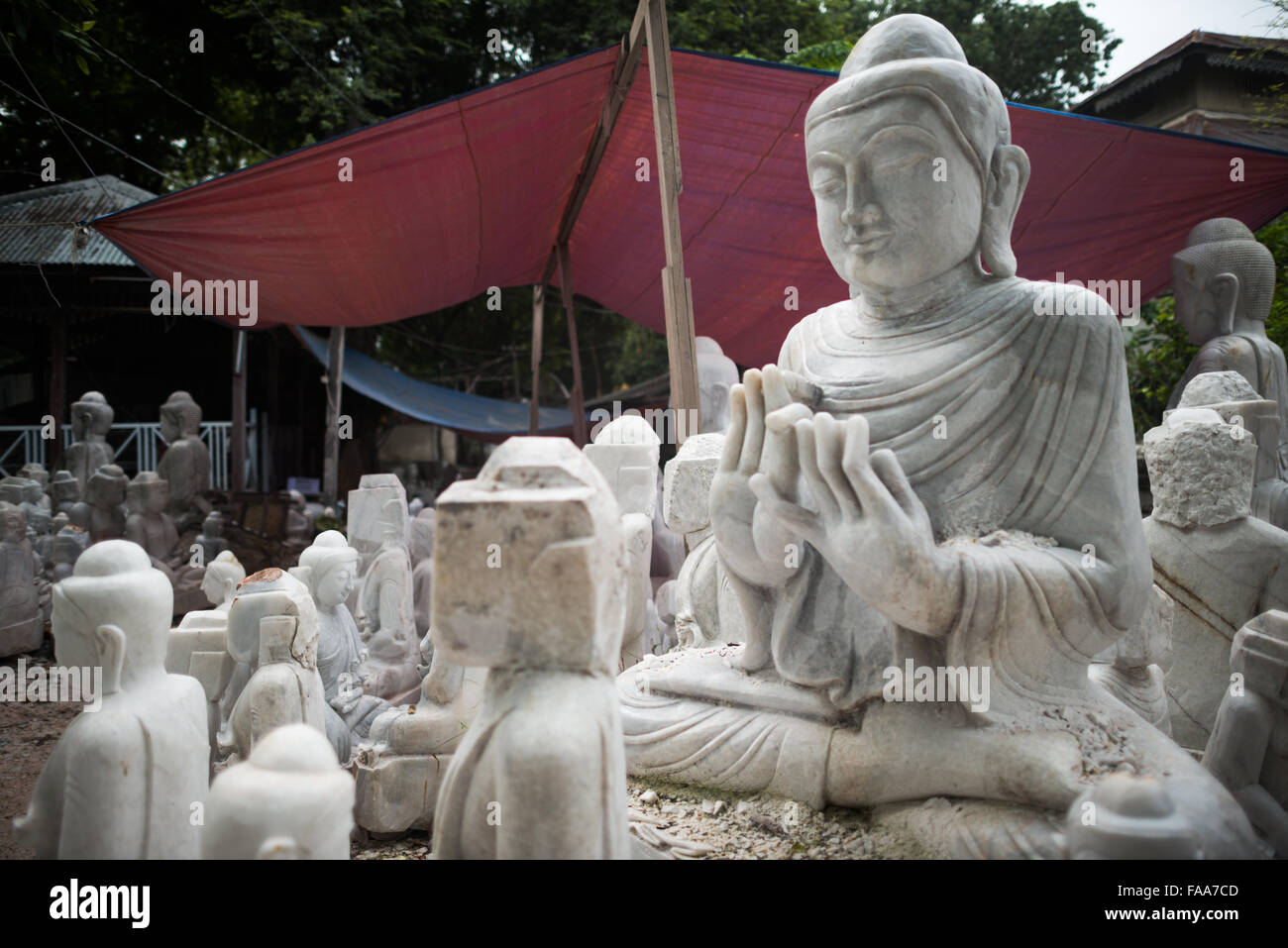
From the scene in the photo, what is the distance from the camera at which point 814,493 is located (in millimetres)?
2219

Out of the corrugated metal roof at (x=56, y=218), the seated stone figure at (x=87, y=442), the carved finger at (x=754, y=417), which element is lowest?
the carved finger at (x=754, y=417)

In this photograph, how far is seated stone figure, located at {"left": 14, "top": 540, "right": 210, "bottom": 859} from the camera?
1972 mm

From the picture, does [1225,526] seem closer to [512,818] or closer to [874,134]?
[874,134]

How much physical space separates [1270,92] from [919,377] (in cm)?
797

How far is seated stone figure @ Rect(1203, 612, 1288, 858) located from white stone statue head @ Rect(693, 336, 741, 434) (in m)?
4.43

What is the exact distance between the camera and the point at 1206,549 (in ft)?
11.5

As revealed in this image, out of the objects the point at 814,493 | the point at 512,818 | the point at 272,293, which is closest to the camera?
the point at 512,818

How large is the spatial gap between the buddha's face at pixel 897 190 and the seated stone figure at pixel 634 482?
6.50 feet

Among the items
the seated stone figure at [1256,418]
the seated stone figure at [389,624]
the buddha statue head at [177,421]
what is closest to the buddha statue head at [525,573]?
the seated stone figure at [1256,418]

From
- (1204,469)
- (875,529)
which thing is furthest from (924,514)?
(1204,469)

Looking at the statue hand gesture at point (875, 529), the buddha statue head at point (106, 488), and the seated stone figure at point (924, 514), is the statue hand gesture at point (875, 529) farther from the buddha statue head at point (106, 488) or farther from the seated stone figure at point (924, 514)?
the buddha statue head at point (106, 488)

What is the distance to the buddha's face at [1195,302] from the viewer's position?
6.03 m

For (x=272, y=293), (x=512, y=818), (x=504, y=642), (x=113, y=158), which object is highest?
(x=113, y=158)
